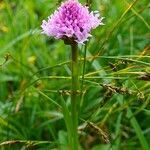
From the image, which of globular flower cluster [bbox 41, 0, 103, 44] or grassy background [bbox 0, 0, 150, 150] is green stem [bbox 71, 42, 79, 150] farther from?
grassy background [bbox 0, 0, 150, 150]

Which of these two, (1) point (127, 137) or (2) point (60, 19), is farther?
(1) point (127, 137)

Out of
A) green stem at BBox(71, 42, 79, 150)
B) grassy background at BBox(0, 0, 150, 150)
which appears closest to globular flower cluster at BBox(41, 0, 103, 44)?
green stem at BBox(71, 42, 79, 150)

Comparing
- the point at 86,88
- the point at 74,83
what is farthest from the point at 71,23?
the point at 86,88

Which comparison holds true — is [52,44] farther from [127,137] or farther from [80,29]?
[80,29]

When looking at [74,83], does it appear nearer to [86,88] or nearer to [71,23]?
[71,23]

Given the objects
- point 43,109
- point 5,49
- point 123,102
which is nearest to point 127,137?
point 123,102
